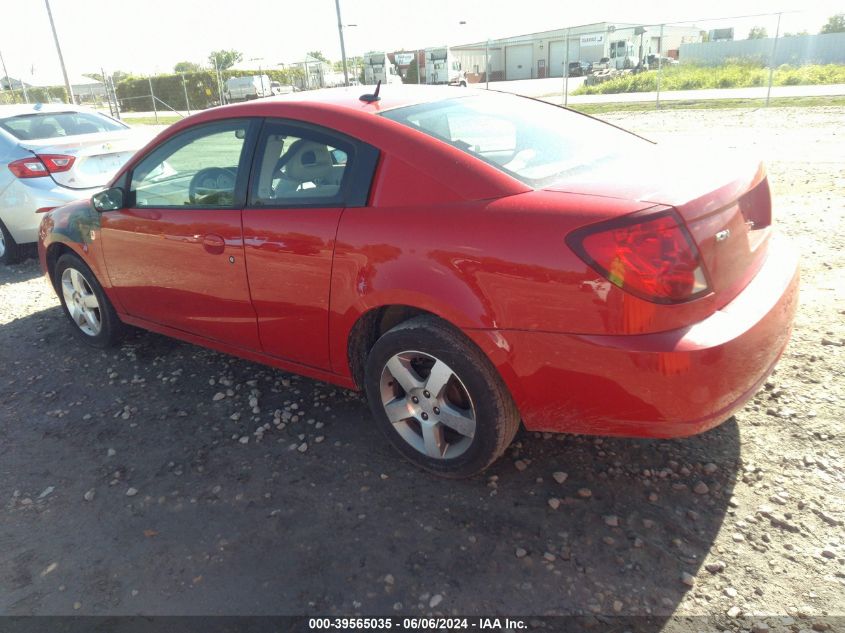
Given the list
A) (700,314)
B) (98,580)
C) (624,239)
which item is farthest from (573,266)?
(98,580)

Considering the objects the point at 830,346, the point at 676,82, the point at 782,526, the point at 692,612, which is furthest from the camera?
the point at 676,82

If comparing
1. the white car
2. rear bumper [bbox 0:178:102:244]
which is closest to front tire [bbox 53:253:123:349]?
rear bumper [bbox 0:178:102:244]

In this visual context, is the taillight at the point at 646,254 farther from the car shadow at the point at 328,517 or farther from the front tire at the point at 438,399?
the car shadow at the point at 328,517

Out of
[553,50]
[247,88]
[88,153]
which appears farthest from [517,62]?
[88,153]

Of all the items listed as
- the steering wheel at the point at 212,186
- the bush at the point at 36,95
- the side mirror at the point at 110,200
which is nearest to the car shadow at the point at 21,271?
the side mirror at the point at 110,200

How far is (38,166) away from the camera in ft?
21.6

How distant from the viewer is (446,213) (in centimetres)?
252

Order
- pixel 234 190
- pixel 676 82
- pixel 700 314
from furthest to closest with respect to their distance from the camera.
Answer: pixel 676 82
pixel 234 190
pixel 700 314

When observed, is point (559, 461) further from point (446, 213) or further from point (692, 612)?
point (446, 213)

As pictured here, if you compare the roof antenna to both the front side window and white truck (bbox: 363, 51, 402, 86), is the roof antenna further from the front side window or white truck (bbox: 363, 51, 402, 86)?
white truck (bbox: 363, 51, 402, 86)

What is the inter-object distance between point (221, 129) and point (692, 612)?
312 cm

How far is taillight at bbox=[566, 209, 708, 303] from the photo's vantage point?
2158mm

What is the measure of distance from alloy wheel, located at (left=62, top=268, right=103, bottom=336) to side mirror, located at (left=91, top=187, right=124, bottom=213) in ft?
2.51

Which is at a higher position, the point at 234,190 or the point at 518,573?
the point at 234,190
